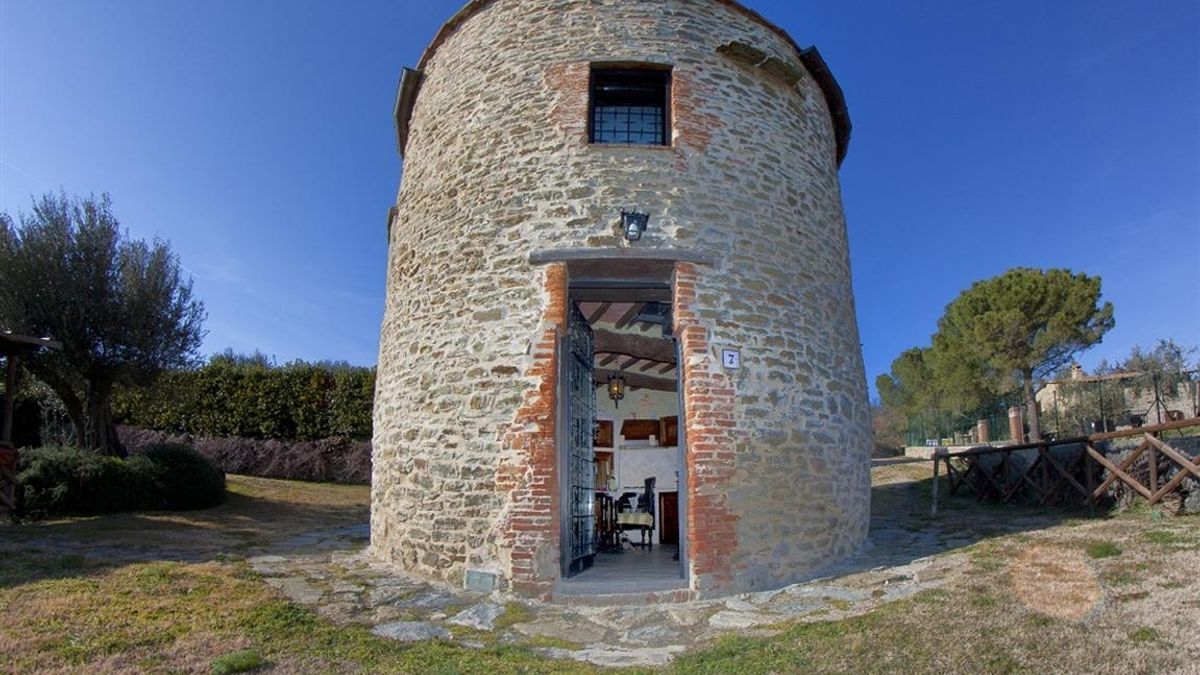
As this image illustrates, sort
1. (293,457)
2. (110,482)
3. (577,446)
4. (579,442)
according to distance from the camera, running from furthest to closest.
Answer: (293,457), (110,482), (579,442), (577,446)

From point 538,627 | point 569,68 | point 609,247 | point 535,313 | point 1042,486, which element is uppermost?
point 569,68

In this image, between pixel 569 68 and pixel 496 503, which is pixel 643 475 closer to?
pixel 496 503

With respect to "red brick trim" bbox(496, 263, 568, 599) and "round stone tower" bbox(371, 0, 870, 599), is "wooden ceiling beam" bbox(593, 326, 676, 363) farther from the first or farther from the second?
"red brick trim" bbox(496, 263, 568, 599)

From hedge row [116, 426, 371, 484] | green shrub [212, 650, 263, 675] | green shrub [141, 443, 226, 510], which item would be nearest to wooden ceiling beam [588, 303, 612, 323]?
green shrub [212, 650, 263, 675]

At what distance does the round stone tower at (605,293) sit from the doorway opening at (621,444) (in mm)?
83

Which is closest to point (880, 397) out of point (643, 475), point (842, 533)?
point (643, 475)

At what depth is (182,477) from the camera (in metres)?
12.8

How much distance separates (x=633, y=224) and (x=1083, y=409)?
2306 centimetres

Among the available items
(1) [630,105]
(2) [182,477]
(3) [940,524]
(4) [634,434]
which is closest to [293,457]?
(2) [182,477]

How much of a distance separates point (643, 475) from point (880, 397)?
29.2 metres

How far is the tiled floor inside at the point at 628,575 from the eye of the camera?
648 cm

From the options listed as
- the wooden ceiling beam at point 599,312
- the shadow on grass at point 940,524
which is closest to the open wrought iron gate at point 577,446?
the wooden ceiling beam at point 599,312

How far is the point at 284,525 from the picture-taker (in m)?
11.6

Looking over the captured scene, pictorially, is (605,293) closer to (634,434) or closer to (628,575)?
(628,575)
